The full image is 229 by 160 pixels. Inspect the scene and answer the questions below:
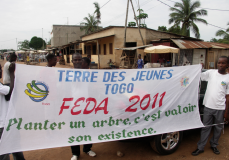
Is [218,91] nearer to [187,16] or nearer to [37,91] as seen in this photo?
[37,91]

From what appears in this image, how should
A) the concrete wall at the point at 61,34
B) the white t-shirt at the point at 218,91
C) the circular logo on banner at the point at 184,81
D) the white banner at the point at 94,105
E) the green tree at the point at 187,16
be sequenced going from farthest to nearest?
the concrete wall at the point at 61,34
the green tree at the point at 187,16
the circular logo on banner at the point at 184,81
the white t-shirt at the point at 218,91
the white banner at the point at 94,105

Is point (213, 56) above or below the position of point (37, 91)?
above

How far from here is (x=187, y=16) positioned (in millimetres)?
21141

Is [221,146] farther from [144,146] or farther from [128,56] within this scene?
[128,56]

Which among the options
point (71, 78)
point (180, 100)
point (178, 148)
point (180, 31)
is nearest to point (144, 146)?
point (178, 148)

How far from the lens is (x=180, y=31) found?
21984 mm

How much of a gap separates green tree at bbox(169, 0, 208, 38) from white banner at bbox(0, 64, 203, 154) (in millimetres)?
20927

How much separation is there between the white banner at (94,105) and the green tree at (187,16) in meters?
20.9

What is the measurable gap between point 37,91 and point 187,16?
76.4 ft

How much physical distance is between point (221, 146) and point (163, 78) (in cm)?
195

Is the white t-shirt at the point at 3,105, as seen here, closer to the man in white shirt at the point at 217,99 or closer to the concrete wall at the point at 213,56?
the man in white shirt at the point at 217,99

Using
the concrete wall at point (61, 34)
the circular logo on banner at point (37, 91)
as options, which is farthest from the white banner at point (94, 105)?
the concrete wall at point (61, 34)

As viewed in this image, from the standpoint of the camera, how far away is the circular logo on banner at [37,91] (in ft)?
7.74

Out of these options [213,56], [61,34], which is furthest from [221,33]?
[61,34]
